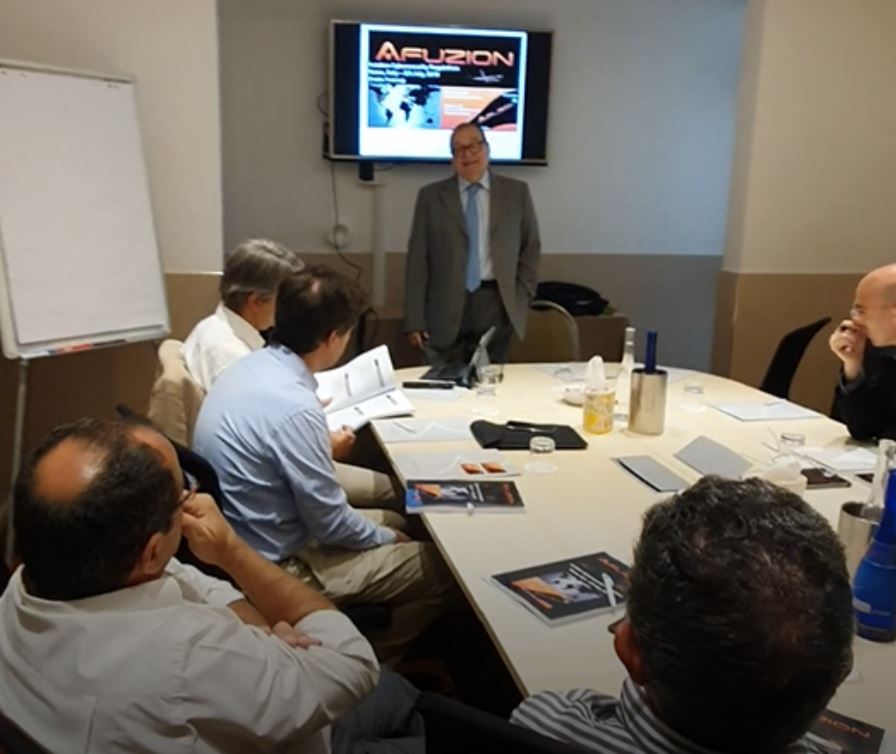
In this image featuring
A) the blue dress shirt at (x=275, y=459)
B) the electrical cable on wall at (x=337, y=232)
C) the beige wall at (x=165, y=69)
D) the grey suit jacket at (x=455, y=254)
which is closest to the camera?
the blue dress shirt at (x=275, y=459)

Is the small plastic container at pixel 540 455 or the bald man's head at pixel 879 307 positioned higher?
the bald man's head at pixel 879 307

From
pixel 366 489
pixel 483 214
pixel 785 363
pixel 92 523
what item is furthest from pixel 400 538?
pixel 483 214

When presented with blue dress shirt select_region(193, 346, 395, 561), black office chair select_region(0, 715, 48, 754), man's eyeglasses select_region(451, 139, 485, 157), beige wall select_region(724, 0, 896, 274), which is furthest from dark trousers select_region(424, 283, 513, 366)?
black office chair select_region(0, 715, 48, 754)

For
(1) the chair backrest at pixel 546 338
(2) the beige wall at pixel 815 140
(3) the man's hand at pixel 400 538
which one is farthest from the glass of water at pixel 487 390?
(2) the beige wall at pixel 815 140

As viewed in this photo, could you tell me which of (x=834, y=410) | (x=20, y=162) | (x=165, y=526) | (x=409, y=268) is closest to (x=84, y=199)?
(x=20, y=162)

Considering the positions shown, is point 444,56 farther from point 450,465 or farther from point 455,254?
point 450,465

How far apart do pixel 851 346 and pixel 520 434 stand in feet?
3.25

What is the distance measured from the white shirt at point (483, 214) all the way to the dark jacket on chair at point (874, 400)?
1.91 m

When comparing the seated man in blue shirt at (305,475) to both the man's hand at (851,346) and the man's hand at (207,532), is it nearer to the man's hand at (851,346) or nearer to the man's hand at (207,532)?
the man's hand at (207,532)

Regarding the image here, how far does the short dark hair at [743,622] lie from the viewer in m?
0.87

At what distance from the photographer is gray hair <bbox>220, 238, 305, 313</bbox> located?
8.89 feet

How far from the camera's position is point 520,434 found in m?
2.48

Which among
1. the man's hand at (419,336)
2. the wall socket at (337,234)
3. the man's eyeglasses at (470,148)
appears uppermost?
the man's eyeglasses at (470,148)

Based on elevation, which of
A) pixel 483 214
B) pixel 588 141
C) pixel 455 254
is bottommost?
pixel 455 254
